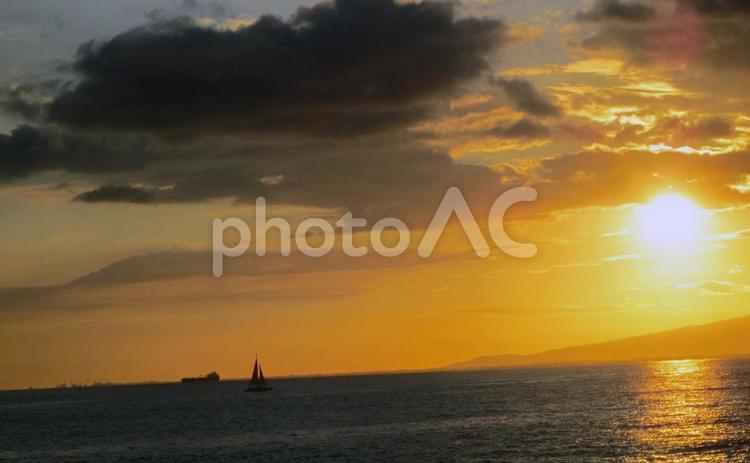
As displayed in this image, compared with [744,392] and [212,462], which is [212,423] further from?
[744,392]

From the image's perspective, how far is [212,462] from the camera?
4456 inches

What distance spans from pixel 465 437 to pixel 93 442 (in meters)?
62.0

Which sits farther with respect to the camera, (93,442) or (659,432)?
(93,442)

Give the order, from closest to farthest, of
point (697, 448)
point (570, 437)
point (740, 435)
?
point (697, 448) → point (740, 435) → point (570, 437)

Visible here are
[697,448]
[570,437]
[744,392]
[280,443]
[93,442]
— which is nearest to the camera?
[697,448]

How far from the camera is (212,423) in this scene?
18038 cm

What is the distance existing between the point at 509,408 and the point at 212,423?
5530 centimetres

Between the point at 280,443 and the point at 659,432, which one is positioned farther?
the point at 280,443

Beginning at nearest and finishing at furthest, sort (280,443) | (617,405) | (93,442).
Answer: (280,443), (93,442), (617,405)

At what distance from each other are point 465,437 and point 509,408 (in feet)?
179

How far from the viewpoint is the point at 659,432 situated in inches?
4737

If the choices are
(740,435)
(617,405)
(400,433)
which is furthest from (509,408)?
(740,435)

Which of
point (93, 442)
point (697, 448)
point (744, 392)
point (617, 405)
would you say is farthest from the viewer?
point (744, 392)

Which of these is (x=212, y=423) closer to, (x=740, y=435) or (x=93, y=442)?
(x=93, y=442)
